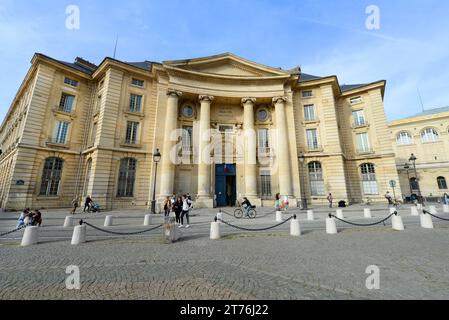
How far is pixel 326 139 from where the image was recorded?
24.3 metres

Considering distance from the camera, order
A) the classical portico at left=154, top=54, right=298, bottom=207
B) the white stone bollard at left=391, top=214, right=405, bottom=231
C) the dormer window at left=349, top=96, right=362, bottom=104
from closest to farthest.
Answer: the white stone bollard at left=391, top=214, right=405, bottom=231 → the classical portico at left=154, top=54, right=298, bottom=207 → the dormer window at left=349, top=96, right=362, bottom=104

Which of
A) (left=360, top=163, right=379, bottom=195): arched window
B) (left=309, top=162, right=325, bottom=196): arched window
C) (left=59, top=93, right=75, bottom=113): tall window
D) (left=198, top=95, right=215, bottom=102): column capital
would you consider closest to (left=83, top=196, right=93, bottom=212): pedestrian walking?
(left=59, top=93, right=75, bottom=113): tall window

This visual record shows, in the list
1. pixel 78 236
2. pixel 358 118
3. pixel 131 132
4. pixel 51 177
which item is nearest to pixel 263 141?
pixel 358 118

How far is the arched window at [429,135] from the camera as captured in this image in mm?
36681

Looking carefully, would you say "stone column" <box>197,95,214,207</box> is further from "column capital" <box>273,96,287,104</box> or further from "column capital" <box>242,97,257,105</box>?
"column capital" <box>273,96,287,104</box>

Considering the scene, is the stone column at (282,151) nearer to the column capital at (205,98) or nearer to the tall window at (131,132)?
the column capital at (205,98)

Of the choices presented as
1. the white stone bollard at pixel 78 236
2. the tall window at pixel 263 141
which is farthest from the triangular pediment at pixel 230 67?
the white stone bollard at pixel 78 236

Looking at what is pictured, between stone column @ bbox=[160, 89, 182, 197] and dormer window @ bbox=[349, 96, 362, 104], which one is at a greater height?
dormer window @ bbox=[349, 96, 362, 104]

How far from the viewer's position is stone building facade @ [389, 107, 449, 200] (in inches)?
1344

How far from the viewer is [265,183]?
23.9m

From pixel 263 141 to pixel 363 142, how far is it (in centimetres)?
1313

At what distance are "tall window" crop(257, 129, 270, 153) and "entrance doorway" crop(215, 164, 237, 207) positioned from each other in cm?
434

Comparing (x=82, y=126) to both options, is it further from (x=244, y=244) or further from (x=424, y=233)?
(x=424, y=233)

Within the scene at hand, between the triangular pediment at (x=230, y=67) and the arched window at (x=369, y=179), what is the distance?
621 inches
